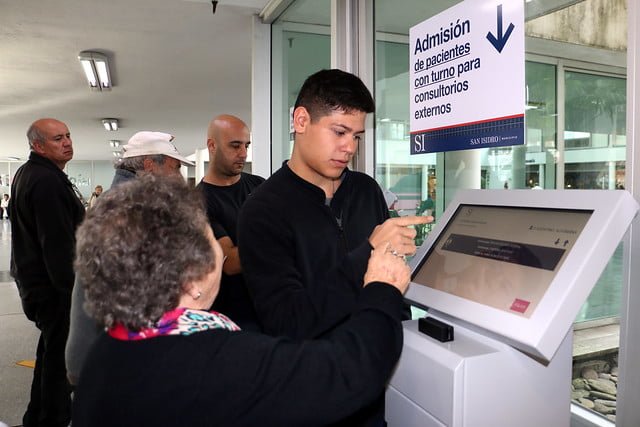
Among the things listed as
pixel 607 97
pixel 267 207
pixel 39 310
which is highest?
pixel 607 97

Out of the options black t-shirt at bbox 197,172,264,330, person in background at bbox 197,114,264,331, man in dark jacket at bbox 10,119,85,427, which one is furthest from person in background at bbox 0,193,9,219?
black t-shirt at bbox 197,172,264,330

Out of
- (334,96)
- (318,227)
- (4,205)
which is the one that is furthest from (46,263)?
(4,205)

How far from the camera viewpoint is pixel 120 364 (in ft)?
2.64

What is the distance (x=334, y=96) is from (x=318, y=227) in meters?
0.36

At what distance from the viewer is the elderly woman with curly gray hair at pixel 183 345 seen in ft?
2.58

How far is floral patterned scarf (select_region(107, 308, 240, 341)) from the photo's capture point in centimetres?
85

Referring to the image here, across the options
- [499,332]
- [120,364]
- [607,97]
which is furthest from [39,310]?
[607,97]

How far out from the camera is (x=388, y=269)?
1.01 meters

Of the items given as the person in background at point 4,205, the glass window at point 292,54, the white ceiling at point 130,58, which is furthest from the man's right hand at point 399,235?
the person in background at point 4,205

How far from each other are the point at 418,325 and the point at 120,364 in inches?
25.9

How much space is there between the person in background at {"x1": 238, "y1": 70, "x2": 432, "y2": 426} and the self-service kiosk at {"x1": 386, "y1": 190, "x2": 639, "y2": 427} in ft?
0.49

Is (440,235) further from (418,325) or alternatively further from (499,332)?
(499,332)

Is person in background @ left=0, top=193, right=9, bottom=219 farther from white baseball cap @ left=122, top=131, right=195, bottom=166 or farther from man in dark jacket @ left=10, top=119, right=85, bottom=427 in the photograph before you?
white baseball cap @ left=122, top=131, right=195, bottom=166

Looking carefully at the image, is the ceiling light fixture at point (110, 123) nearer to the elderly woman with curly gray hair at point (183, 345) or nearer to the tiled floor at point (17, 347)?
the tiled floor at point (17, 347)
